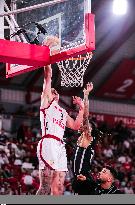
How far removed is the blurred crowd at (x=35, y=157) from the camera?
1191cm

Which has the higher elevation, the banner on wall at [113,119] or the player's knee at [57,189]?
the banner on wall at [113,119]

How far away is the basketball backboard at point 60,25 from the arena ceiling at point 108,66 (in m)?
9.80

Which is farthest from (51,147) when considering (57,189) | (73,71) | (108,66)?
(108,66)

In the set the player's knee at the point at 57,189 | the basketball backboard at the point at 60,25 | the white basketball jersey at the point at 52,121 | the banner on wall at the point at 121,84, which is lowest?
the player's knee at the point at 57,189

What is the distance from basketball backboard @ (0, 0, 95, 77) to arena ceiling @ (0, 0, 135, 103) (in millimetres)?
9800

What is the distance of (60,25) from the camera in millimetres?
7047

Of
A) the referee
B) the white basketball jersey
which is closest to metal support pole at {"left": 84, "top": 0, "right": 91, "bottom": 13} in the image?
the white basketball jersey

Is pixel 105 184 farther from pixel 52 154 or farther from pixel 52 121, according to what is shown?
pixel 52 121

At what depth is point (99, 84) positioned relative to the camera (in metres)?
21.7

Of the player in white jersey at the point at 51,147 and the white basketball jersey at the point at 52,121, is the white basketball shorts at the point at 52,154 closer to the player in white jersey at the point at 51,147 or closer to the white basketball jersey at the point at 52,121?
the player in white jersey at the point at 51,147

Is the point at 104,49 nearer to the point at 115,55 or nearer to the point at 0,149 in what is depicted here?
the point at 115,55

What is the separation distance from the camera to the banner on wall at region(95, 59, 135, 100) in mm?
20953

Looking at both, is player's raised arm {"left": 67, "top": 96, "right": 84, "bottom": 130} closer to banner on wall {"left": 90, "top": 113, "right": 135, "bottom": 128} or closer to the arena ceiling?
the arena ceiling

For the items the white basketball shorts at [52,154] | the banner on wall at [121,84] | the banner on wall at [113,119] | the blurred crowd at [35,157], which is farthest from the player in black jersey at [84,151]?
the banner on wall at [121,84]
